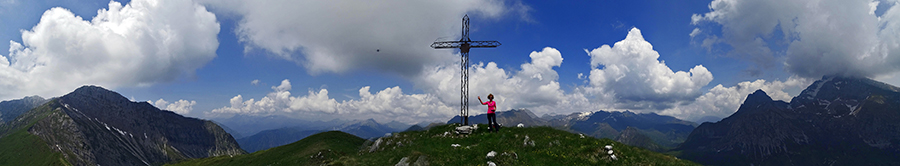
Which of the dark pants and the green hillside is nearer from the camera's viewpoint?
the green hillside

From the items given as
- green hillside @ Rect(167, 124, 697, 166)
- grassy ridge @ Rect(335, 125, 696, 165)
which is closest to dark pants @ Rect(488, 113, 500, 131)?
grassy ridge @ Rect(335, 125, 696, 165)

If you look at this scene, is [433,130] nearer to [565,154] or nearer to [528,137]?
[528,137]

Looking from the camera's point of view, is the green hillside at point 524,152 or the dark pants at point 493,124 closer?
the green hillside at point 524,152

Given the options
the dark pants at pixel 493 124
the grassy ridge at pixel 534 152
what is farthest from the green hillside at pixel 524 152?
the dark pants at pixel 493 124

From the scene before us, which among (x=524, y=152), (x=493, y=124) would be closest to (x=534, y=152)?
(x=524, y=152)

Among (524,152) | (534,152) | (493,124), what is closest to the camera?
(534,152)

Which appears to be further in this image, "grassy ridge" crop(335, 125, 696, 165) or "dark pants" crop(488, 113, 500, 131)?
"dark pants" crop(488, 113, 500, 131)

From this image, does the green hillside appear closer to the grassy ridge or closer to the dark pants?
the grassy ridge

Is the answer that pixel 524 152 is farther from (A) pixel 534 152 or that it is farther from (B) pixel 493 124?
(B) pixel 493 124

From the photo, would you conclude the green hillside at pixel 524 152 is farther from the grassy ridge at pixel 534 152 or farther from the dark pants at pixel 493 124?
the dark pants at pixel 493 124

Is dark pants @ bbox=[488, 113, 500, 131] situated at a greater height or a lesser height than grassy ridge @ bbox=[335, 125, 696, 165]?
greater

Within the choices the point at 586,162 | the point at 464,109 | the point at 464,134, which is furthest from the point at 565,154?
the point at 464,109

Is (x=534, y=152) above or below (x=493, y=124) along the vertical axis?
below

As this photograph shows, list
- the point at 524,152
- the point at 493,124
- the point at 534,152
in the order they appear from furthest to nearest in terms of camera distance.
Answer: the point at 493,124 < the point at 524,152 < the point at 534,152
